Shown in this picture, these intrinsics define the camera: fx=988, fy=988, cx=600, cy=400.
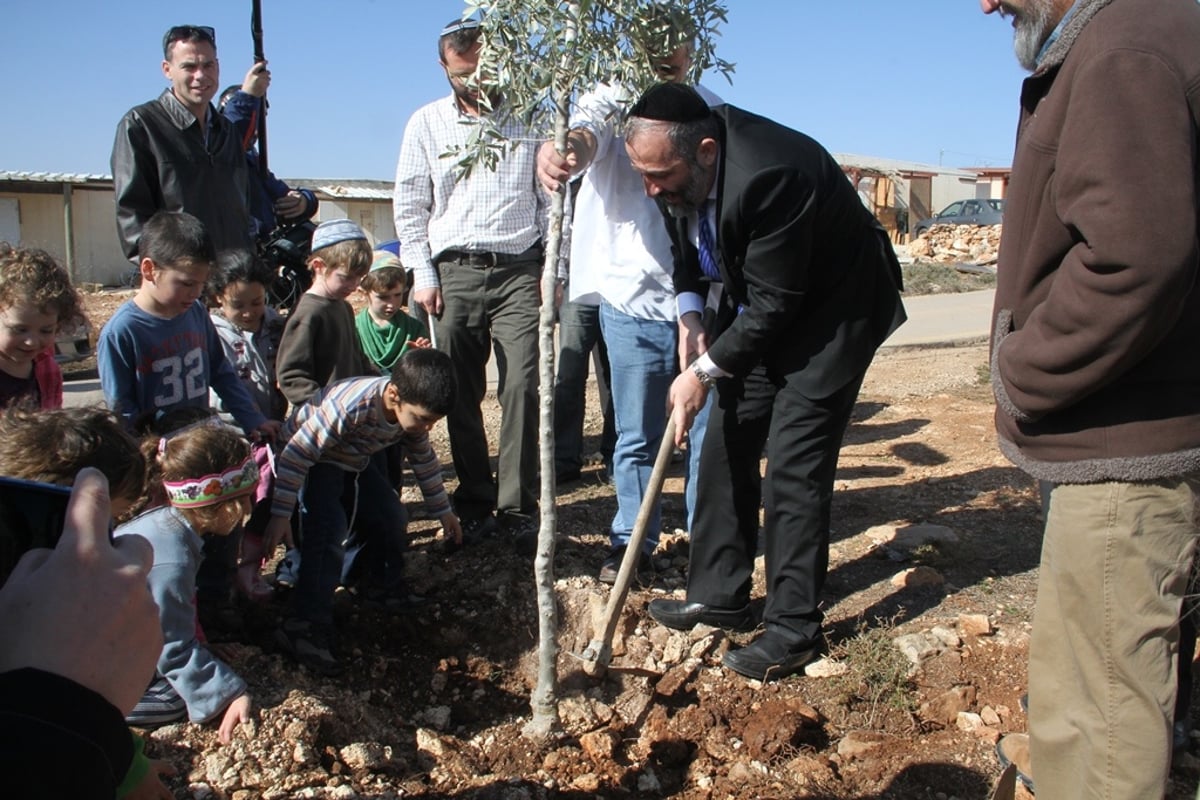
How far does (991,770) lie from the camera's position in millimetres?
2887

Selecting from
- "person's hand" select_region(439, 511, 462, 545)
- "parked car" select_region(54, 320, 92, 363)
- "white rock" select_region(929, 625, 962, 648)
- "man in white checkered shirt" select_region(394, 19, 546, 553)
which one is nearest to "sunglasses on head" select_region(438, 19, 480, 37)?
"man in white checkered shirt" select_region(394, 19, 546, 553)

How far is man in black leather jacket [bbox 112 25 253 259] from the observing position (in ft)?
13.4

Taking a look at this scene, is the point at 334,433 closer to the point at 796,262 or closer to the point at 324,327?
the point at 324,327

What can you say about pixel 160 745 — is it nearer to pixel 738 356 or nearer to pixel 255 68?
pixel 738 356

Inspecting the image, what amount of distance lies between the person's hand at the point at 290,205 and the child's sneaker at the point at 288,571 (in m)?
2.35

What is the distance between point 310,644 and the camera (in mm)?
3404

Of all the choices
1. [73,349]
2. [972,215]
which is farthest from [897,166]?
[73,349]

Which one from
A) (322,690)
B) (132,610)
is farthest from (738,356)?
(132,610)

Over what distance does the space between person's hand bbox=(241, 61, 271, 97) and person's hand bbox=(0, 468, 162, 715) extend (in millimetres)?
4485

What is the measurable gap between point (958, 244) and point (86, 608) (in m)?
Result: 26.4

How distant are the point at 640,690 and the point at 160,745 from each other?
1.50 meters

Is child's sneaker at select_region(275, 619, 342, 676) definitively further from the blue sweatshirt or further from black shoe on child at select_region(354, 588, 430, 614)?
the blue sweatshirt

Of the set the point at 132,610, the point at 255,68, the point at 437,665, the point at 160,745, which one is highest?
the point at 255,68

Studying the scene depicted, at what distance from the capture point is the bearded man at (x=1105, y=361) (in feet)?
6.17
